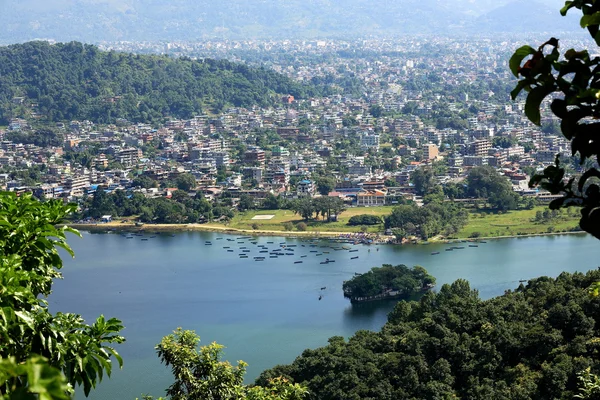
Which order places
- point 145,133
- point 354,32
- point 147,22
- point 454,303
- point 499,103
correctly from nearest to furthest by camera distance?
point 454,303, point 145,133, point 499,103, point 354,32, point 147,22

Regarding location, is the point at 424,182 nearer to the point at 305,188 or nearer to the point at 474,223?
the point at 305,188

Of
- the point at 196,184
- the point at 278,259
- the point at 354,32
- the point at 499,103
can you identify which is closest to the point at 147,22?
the point at 354,32

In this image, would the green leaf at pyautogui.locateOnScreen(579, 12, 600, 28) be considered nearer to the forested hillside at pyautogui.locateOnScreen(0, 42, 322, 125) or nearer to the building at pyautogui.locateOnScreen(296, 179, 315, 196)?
the building at pyautogui.locateOnScreen(296, 179, 315, 196)

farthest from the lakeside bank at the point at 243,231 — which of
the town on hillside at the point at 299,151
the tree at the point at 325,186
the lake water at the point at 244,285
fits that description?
the tree at the point at 325,186

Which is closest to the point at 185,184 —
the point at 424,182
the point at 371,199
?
the point at 371,199

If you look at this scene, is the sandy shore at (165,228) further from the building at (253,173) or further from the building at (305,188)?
the building at (253,173)

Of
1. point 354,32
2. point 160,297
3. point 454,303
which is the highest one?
point 354,32

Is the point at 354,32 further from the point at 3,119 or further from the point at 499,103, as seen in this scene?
the point at 3,119
